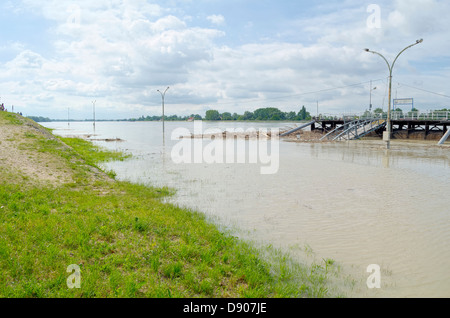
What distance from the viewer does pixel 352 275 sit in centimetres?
559

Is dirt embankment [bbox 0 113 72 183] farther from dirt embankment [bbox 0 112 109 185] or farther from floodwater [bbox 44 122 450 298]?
floodwater [bbox 44 122 450 298]

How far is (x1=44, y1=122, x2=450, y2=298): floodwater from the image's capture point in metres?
5.77

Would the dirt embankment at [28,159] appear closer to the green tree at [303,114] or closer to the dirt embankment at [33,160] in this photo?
the dirt embankment at [33,160]

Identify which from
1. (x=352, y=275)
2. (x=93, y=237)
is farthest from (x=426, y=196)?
(x=93, y=237)

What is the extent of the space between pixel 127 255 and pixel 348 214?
6.73m

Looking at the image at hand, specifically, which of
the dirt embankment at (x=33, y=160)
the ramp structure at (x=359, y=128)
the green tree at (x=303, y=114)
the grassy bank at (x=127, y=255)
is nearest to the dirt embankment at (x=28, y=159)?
the dirt embankment at (x=33, y=160)

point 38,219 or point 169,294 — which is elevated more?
point 38,219

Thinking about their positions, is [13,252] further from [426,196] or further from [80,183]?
[426,196]

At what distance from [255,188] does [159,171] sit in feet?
24.2

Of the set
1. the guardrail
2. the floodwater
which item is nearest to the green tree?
the guardrail

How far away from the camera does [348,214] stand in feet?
30.5

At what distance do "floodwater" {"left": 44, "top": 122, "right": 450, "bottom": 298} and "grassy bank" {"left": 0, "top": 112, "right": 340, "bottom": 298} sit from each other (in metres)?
0.85

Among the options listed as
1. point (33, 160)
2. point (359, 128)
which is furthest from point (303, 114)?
point (33, 160)

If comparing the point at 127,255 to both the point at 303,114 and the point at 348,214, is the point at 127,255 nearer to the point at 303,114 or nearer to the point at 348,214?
the point at 348,214
